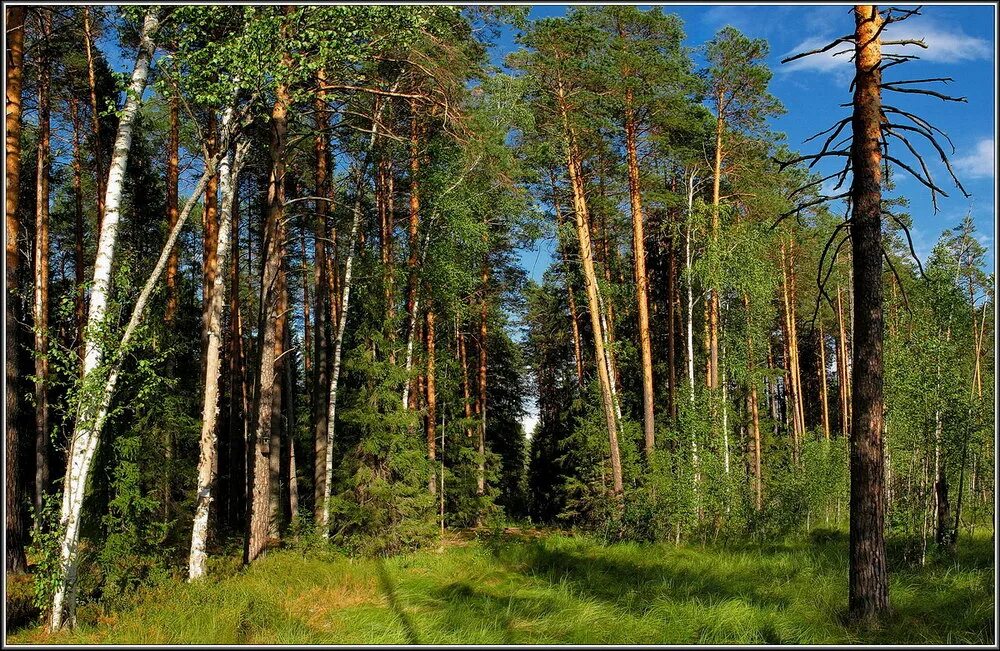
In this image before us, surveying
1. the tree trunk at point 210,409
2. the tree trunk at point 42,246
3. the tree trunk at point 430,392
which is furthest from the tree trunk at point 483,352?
the tree trunk at point 42,246

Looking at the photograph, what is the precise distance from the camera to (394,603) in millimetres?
7727

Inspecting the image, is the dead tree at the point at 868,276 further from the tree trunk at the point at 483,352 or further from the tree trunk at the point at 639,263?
the tree trunk at the point at 483,352

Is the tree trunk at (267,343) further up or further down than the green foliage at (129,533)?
further up

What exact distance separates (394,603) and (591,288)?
Answer: 919cm

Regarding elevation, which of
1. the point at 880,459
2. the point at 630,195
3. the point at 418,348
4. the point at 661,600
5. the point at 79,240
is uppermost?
the point at 630,195

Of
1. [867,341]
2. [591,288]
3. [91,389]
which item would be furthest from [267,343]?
[867,341]

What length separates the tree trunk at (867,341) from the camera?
6.32 meters

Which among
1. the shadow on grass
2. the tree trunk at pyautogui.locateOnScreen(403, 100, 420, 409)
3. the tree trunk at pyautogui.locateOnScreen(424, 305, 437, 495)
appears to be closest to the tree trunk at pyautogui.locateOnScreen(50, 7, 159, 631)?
the shadow on grass

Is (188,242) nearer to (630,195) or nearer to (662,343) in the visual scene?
(630,195)

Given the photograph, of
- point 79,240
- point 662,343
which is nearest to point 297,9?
point 79,240

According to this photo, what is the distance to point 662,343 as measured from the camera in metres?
26.4

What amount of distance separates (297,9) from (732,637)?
1040 cm

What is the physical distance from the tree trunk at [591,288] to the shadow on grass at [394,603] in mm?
6307

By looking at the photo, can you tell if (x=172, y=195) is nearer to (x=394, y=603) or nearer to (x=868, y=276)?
(x=394, y=603)
